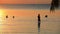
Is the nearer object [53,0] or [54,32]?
[53,0]

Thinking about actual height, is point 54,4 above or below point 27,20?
above

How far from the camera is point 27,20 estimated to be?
1.21m

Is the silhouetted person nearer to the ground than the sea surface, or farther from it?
farther from it

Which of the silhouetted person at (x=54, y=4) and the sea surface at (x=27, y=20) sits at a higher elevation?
the silhouetted person at (x=54, y=4)

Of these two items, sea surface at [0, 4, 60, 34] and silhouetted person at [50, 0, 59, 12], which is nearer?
silhouetted person at [50, 0, 59, 12]

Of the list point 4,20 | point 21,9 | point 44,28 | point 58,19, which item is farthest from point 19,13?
point 58,19

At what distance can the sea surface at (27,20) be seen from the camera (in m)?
1.17

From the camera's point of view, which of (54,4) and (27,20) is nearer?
(54,4)

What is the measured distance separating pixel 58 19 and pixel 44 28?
0.18m

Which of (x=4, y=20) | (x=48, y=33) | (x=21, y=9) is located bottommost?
(x=48, y=33)

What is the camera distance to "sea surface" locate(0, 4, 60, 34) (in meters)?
1.17

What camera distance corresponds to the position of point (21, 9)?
1176 mm

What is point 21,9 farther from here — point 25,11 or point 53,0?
point 53,0

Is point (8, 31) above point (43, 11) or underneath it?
underneath
